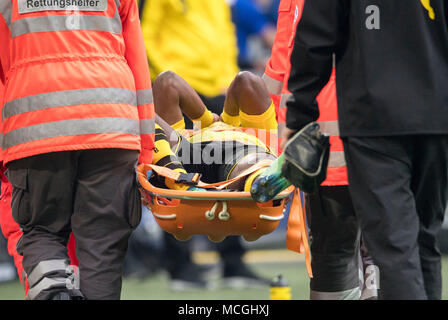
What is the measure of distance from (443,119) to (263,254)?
562 centimetres

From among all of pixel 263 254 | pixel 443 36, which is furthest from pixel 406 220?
pixel 263 254

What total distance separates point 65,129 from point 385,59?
1.37m

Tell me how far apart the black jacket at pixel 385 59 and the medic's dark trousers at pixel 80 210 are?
1.07 m

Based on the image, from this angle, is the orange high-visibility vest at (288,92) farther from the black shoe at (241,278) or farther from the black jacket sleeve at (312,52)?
the black shoe at (241,278)

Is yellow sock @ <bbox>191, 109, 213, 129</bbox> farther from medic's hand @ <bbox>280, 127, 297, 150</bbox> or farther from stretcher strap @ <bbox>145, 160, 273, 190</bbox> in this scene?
medic's hand @ <bbox>280, 127, 297, 150</bbox>

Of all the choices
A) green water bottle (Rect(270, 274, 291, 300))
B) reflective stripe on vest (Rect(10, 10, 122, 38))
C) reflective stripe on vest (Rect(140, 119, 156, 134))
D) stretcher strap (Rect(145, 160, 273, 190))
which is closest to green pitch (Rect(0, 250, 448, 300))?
green water bottle (Rect(270, 274, 291, 300))

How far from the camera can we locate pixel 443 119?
295 cm

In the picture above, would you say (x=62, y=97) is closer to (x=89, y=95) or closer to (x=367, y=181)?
(x=89, y=95)

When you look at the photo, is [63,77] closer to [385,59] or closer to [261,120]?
[261,120]

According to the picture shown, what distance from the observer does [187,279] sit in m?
6.32

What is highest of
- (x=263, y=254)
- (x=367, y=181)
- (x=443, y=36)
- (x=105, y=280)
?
(x=443, y=36)

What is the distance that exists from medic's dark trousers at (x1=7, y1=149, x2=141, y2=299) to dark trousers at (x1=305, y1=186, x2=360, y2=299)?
33.5 inches

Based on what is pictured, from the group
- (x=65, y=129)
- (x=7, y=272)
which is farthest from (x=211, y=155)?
(x=7, y=272)
